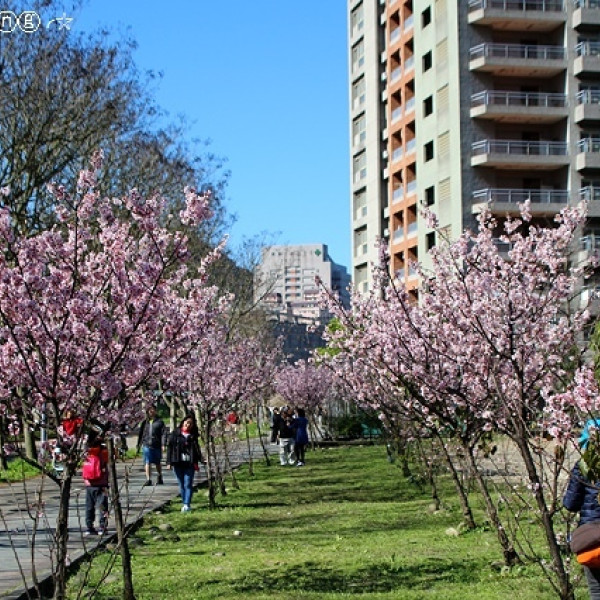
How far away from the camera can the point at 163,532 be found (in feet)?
52.1

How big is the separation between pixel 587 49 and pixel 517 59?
351cm

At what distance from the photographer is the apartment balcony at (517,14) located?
170 feet

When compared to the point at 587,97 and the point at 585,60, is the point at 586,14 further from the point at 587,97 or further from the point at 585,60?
the point at 587,97

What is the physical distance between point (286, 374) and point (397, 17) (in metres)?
22.7

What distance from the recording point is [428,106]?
56.6 meters

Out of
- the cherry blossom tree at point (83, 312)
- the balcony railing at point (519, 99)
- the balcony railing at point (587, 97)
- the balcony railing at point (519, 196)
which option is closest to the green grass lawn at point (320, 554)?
the cherry blossom tree at point (83, 312)

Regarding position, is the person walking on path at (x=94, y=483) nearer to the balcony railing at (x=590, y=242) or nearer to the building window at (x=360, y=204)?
the balcony railing at (x=590, y=242)

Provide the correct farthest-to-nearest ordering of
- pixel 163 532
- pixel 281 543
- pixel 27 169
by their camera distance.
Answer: pixel 27 169 < pixel 163 532 < pixel 281 543

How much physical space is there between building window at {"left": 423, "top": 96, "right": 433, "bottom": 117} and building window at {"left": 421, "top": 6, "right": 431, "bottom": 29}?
3926mm

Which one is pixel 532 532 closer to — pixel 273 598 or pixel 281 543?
pixel 281 543

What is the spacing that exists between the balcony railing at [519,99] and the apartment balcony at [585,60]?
1.47 metres

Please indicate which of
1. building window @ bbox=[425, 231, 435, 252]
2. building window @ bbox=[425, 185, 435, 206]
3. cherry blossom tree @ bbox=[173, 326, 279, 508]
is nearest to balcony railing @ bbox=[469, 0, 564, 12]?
building window @ bbox=[425, 185, 435, 206]

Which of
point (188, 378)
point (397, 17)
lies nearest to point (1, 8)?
point (188, 378)

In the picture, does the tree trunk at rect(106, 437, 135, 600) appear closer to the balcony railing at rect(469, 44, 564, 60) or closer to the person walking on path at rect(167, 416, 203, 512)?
the person walking on path at rect(167, 416, 203, 512)
